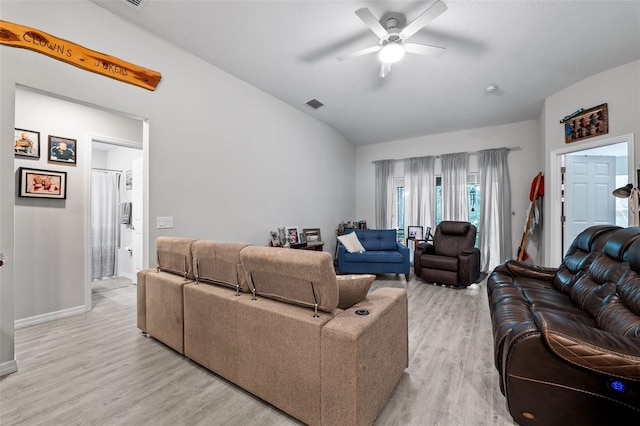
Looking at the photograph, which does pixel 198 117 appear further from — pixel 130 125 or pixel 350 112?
pixel 350 112

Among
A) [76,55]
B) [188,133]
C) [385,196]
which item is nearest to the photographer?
[76,55]

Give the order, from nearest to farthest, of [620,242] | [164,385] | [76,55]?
[164,385], [620,242], [76,55]

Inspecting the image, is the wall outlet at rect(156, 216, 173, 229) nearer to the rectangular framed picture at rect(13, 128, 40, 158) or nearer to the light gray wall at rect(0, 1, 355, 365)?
Result: the light gray wall at rect(0, 1, 355, 365)

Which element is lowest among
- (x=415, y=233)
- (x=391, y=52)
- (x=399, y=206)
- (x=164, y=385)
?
(x=164, y=385)

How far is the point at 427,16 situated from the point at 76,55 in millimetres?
2899

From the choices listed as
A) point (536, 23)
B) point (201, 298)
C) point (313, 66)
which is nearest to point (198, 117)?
point (313, 66)

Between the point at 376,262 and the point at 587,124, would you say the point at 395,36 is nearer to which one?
the point at 587,124

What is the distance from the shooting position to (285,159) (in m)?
4.47

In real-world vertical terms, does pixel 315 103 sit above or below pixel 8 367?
above

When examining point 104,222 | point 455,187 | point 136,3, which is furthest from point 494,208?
point 104,222

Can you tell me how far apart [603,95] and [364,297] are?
13.6 feet

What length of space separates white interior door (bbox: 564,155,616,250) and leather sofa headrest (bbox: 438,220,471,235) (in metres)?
1.29

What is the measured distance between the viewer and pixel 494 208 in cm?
510

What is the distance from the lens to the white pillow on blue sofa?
474cm
